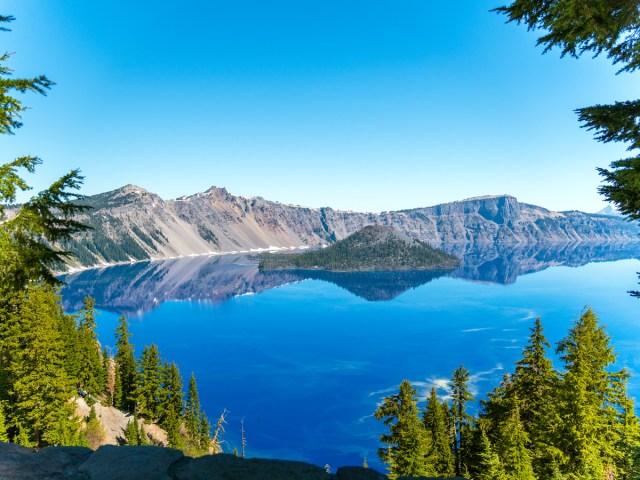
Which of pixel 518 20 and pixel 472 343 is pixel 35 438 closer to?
pixel 518 20

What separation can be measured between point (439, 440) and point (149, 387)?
149 ft

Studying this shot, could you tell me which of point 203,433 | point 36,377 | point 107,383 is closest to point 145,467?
point 36,377

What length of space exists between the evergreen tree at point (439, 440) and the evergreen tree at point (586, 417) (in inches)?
547

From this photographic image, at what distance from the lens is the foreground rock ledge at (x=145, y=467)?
6.57m

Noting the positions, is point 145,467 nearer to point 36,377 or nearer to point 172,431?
point 36,377

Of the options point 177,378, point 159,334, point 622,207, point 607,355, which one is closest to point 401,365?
point 177,378

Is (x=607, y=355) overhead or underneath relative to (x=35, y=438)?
overhead

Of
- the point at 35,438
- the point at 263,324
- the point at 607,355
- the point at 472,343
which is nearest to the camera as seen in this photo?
the point at 607,355

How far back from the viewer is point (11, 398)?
3922 centimetres

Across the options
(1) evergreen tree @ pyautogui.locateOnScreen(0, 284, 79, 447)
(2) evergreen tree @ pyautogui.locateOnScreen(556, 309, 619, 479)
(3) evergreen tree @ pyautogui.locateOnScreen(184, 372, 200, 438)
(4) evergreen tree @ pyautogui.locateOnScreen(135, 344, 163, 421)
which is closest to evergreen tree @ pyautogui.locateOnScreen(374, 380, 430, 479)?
(2) evergreen tree @ pyautogui.locateOnScreen(556, 309, 619, 479)

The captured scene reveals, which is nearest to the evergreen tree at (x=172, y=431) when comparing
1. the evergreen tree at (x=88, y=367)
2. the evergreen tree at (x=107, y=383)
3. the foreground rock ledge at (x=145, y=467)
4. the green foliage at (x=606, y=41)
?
the evergreen tree at (x=88, y=367)

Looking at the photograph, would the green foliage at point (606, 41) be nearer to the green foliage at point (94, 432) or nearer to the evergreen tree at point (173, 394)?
the green foliage at point (94, 432)

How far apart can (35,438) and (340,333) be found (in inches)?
4290

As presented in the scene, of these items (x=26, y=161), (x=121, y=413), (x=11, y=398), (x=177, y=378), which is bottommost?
(x=121, y=413)
